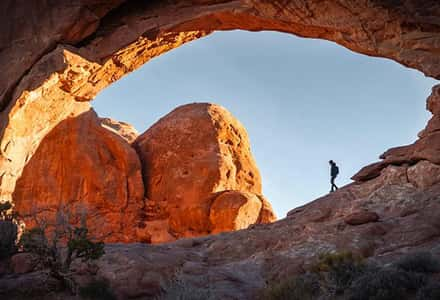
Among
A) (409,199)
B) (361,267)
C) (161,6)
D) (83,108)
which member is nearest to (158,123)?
(83,108)

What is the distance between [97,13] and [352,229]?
11.4 meters

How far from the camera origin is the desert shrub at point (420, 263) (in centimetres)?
1217

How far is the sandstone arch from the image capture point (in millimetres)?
18172

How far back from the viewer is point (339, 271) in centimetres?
1202

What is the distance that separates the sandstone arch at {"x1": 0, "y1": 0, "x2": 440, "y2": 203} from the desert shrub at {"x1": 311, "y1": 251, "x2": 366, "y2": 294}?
8.27 metres

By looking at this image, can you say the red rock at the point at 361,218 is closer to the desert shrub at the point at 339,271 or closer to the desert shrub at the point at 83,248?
the desert shrub at the point at 339,271

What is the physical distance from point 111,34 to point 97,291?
33.7 ft

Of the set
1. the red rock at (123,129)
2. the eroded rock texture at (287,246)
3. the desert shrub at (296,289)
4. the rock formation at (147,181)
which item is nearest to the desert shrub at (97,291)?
the eroded rock texture at (287,246)

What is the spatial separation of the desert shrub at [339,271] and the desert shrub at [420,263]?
35.4 inches

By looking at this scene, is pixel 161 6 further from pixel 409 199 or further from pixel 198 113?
pixel 198 113

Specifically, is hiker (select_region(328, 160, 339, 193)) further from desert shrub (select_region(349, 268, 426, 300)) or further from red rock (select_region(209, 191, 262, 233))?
desert shrub (select_region(349, 268, 426, 300))

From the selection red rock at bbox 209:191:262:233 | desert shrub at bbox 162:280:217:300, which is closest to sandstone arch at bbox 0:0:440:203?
desert shrub at bbox 162:280:217:300

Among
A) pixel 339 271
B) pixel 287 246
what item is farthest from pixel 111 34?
pixel 339 271

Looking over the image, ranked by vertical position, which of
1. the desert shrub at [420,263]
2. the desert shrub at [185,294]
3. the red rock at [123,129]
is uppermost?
the red rock at [123,129]
